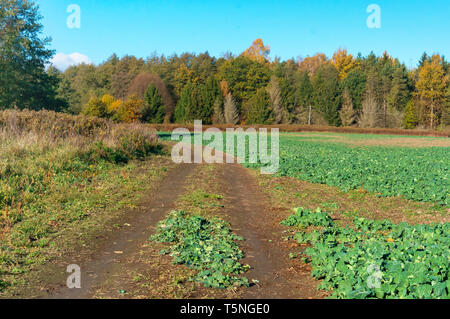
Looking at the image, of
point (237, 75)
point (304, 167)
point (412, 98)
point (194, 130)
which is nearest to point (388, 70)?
point (412, 98)

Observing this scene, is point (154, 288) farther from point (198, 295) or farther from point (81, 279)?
point (81, 279)

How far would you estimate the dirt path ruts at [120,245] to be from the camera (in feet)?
16.8

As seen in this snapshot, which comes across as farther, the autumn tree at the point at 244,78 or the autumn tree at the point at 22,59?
the autumn tree at the point at 244,78

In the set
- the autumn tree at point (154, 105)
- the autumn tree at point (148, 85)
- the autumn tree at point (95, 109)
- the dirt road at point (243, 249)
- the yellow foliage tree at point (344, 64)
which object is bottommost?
the dirt road at point (243, 249)

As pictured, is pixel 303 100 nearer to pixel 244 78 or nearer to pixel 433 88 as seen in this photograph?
pixel 244 78

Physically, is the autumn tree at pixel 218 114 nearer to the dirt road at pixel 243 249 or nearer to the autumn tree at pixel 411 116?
the autumn tree at pixel 411 116

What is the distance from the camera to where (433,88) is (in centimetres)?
7781

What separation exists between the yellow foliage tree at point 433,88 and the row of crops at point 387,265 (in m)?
81.1

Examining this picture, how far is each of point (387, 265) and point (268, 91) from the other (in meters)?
78.8

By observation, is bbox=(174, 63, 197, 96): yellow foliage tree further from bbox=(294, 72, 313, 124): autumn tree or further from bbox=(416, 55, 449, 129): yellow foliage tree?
bbox=(416, 55, 449, 129): yellow foliage tree

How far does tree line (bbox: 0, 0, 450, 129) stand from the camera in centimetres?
7781

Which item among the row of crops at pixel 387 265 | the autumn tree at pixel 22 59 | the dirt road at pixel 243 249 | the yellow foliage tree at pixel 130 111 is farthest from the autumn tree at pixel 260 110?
the row of crops at pixel 387 265

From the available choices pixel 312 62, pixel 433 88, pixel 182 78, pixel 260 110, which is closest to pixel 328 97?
pixel 260 110

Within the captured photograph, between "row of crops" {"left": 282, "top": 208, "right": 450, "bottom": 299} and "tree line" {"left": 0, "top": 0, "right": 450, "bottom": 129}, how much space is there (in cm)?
6172
